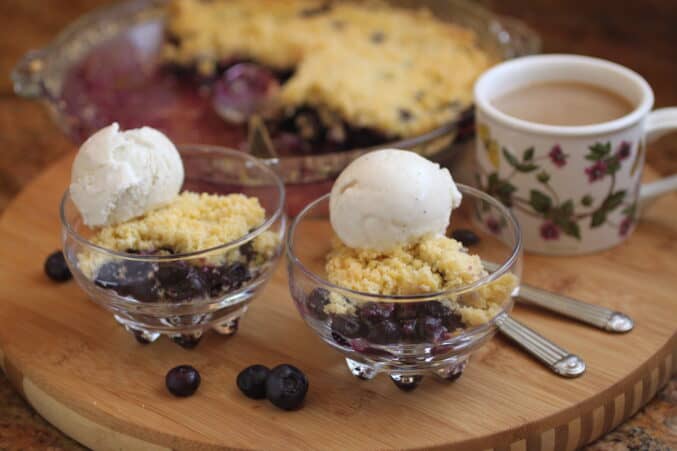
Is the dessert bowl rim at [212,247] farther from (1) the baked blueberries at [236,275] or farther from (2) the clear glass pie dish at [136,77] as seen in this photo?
(2) the clear glass pie dish at [136,77]

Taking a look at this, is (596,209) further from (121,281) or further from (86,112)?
(86,112)

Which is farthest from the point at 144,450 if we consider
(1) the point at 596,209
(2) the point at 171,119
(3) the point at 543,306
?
(2) the point at 171,119

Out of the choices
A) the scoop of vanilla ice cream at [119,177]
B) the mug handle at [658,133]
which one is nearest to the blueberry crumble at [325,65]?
the mug handle at [658,133]

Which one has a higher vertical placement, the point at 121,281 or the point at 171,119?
the point at 121,281

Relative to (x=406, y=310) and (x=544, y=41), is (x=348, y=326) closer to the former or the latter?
(x=406, y=310)

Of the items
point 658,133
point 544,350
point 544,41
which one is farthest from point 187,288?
point 544,41
